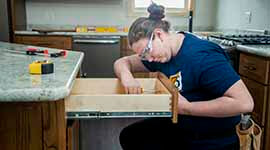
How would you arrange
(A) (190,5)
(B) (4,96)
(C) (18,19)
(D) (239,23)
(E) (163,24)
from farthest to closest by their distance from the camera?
(A) (190,5)
(C) (18,19)
(D) (239,23)
(E) (163,24)
(B) (4,96)

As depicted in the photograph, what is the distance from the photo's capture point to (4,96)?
0.81 meters

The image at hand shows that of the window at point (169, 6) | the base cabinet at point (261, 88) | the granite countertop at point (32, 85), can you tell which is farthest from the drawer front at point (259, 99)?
the window at point (169, 6)

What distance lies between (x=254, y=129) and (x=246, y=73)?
1125 millimetres

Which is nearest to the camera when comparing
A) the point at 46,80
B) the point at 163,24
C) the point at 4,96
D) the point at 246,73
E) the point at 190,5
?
the point at 4,96

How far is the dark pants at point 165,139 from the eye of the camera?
3.87 feet

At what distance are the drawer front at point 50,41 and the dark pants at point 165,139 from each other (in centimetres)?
253

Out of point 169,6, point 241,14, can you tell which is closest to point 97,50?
point 169,6

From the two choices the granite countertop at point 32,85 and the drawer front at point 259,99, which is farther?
the drawer front at point 259,99

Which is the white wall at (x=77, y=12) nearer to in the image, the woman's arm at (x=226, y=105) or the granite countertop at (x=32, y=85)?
the granite countertop at (x=32, y=85)

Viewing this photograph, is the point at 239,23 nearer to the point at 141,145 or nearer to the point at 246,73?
the point at 246,73

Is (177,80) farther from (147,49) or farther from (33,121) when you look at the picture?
(33,121)

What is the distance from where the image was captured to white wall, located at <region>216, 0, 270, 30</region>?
3058mm

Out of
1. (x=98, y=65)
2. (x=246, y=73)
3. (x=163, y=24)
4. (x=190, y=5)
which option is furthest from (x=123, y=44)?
(x=163, y=24)

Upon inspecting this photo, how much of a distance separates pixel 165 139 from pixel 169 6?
3422mm
